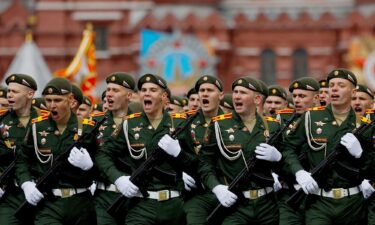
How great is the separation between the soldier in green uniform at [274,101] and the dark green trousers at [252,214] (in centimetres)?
334

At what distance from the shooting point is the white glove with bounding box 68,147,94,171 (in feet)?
31.0

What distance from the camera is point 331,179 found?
9.17 meters

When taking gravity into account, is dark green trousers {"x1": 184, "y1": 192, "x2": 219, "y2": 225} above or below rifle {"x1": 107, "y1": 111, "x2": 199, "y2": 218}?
below

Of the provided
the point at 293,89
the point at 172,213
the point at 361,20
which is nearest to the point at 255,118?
the point at 172,213

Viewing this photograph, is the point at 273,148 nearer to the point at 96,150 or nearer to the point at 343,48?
the point at 96,150

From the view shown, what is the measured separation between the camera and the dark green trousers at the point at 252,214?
30.2 feet

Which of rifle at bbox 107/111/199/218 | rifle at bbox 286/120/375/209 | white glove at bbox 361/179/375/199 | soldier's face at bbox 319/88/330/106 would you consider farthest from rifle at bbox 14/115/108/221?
soldier's face at bbox 319/88/330/106

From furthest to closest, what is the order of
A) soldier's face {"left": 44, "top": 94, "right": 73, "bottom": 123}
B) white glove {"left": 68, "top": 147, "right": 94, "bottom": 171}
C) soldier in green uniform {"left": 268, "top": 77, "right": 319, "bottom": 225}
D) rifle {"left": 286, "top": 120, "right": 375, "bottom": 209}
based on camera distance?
soldier in green uniform {"left": 268, "top": 77, "right": 319, "bottom": 225} < soldier's face {"left": 44, "top": 94, "right": 73, "bottom": 123} < white glove {"left": 68, "top": 147, "right": 94, "bottom": 171} < rifle {"left": 286, "top": 120, "right": 375, "bottom": 209}

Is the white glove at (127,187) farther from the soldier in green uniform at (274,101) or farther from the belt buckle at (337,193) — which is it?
the soldier in green uniform at (274,101)

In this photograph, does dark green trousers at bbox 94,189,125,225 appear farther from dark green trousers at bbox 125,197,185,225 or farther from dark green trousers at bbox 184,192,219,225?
dark green trousers at bbox 125,197,185,225

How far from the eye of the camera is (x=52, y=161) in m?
9.66

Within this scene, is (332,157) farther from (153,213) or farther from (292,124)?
(153,213)

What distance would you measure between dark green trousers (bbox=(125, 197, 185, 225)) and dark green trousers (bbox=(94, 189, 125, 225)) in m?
1.27

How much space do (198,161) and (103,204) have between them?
5.72 ft
